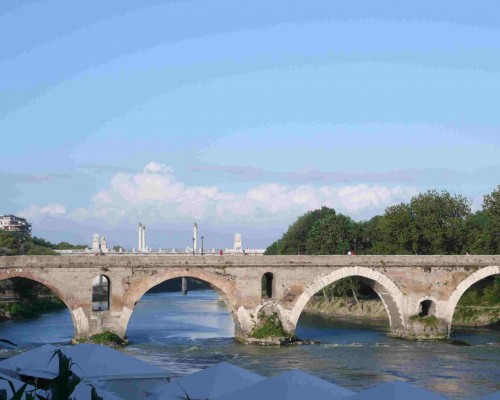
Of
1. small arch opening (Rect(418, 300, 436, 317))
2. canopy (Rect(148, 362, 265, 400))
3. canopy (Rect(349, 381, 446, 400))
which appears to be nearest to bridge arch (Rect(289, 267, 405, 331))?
small arch opening (Rect(418, 300, 436, 317))

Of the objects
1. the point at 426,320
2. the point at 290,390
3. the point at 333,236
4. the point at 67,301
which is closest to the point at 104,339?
the point at 67,301

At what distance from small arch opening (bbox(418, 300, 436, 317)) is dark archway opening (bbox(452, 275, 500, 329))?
842cm

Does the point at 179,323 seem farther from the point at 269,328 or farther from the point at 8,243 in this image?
the point at 8,243

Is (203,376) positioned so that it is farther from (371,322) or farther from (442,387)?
(371,322)

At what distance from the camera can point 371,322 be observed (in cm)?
6091

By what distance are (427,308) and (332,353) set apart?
392 inches

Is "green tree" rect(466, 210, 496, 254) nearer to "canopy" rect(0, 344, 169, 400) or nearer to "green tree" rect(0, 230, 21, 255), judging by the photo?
"green tree" rect(0, 230, 21, 255)

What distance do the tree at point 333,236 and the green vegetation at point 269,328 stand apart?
101ft

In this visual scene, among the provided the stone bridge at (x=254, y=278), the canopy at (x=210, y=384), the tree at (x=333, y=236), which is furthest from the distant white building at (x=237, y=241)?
the canopy at (x=210, y=384)

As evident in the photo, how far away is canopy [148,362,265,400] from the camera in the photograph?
1933 centimetres

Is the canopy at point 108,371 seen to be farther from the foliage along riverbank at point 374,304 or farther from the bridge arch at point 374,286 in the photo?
the foliage along riverbank at point 374,304

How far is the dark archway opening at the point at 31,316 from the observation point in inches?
1938

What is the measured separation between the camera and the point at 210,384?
64.6 feet

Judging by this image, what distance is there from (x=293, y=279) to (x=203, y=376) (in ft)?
84.2
